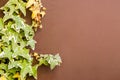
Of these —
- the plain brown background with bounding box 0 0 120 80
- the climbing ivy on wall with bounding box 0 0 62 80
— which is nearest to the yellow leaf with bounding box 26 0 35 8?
the climbing ivy on wall with bounding box 0 0 62 80

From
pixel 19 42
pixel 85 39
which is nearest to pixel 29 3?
pixel 19 42

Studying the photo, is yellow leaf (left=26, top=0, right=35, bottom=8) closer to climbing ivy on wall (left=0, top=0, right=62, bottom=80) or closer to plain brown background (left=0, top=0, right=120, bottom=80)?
climbing ivy on wall (left=0, top=0, right=62, bottom=80)

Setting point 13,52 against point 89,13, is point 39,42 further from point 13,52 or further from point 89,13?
point 89,13

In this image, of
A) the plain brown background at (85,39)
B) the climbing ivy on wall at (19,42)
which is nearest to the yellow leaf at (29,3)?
the climbing ivy on wall at (19,42)

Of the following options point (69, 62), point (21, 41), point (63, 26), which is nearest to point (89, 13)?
point (63, 26)

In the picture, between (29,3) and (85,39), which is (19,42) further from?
(85,39)

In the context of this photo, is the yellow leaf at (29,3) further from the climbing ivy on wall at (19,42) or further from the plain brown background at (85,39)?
the plain brown background at (85,39)
